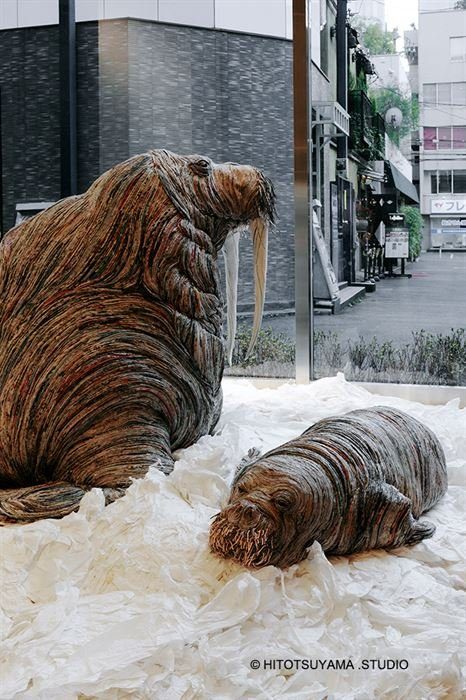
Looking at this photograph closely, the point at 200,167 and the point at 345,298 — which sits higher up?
the point at 200,167

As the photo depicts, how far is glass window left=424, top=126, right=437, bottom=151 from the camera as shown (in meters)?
4.14

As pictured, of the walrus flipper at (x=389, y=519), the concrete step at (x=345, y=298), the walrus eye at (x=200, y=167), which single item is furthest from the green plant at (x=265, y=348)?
the walrus flipper at (x=389, y=519)

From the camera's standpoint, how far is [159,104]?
451cm

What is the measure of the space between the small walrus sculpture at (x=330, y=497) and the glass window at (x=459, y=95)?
2.49 meters

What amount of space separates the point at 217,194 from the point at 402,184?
74.6 inches

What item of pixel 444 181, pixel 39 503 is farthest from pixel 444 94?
pixel 39 503

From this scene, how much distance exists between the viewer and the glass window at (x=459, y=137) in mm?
4086

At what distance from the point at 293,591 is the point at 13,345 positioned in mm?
1143

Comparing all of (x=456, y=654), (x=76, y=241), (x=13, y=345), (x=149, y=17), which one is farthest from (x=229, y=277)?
(x=149, y=17)

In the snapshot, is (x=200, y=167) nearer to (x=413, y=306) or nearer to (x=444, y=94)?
(x=413, y=306)

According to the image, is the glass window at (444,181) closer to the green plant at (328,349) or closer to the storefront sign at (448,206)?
the storefront sign at (448,206)

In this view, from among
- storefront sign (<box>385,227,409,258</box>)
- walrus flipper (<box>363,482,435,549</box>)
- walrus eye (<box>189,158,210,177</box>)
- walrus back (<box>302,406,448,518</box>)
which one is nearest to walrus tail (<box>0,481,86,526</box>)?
walrus back (<box>302,406,448,518</box>)

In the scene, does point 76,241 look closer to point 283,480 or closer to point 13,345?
→ point 13,345

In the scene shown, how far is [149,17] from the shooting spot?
14.7ft
